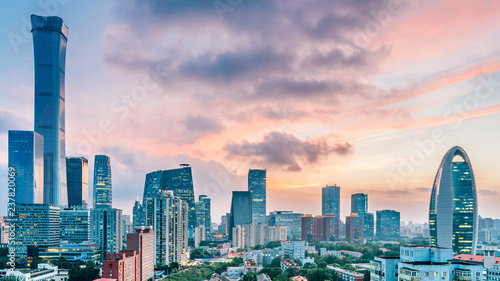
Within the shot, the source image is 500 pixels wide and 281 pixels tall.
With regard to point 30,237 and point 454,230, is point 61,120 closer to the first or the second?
point 30,237

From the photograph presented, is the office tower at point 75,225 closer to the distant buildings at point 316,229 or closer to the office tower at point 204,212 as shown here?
the office tower at point 204,212

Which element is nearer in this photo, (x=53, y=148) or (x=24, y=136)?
(x=24, y=136)

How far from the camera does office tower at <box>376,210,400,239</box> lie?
156 meters

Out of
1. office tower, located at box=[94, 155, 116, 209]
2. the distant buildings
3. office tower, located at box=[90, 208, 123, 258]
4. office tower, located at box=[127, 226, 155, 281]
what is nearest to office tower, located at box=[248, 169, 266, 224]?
the distant buildings

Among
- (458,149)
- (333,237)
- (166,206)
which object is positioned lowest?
(333,237)

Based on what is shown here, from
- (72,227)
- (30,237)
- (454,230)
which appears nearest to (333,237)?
(454,230)

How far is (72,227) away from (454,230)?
73145 millimetres

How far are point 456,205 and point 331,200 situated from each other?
442 ft

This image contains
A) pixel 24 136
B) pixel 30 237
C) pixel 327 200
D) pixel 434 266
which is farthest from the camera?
pixel 327 200

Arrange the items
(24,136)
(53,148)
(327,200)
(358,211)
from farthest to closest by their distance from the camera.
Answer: (327,200)
(358,211)
(53,148)
(24,136)

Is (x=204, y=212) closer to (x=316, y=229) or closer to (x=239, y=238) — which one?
(x=316, y=229)

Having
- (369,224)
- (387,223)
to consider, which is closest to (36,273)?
(369,224)

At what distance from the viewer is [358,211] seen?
167625 millimetres

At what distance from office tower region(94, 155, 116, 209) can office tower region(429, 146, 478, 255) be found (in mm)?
109224
